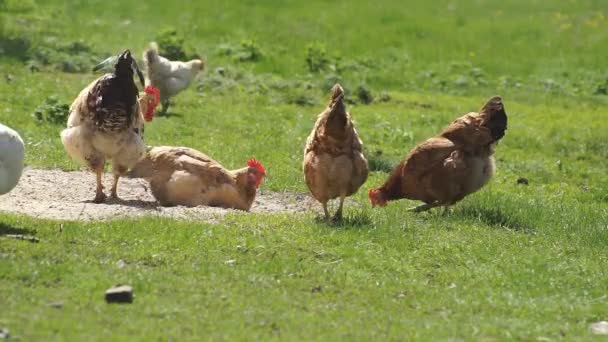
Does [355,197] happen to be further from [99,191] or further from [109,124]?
[109,124]

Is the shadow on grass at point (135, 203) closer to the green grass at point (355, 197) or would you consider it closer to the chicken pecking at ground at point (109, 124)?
the chicken pecking at ground at point (109, 124)

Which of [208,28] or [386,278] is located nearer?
[386,278]

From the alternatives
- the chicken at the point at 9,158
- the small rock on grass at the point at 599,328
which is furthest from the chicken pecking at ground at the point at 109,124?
the small rock on grass at the point at 599,328

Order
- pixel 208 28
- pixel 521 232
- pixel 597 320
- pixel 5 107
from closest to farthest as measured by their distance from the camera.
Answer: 1. pixel 597 320
2. pixel 521 232
3. pixel 5 107
4. pixel 208 28

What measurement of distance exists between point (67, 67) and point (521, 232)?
39.1ft

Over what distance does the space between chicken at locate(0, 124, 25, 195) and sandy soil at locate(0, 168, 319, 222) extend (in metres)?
1.09

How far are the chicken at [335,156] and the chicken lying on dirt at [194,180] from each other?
1198 millimetres

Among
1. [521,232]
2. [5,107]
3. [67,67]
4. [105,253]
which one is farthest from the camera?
[67,67]

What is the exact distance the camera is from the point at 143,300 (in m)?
8.43

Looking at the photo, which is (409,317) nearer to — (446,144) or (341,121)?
(341,121)

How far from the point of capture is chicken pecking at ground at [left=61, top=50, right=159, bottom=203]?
1197 centimetres

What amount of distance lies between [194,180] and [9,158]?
2901 millimetres

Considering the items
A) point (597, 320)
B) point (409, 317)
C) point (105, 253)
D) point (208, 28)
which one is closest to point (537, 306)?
point (597, 320)

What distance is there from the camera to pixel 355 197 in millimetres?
14070
